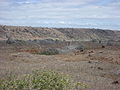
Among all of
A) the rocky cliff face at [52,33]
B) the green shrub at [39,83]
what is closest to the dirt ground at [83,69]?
the green shrub at [39,83]

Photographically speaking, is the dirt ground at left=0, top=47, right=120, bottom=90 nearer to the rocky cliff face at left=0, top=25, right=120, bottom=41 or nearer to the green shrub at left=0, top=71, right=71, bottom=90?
the green shrub at left=0, top=71, right=71, bottom=90

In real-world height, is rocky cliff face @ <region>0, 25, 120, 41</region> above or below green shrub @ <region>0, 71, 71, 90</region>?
below

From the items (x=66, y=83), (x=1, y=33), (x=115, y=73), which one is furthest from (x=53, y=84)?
(x=1, y=33)

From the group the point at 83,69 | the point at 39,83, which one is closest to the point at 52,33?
the point at 83,69

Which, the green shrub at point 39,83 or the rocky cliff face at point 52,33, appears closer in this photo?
the green shrub at point 39,83

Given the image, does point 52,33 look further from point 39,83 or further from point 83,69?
point 39,83

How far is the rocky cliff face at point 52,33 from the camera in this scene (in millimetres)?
92162

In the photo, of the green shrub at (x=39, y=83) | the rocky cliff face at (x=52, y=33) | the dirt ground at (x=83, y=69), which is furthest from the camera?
the rocky cliff face at (x=52, y=33)

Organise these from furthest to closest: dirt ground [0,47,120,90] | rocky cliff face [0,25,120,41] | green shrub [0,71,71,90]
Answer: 1. rocky cliff face [0,25,120,41]
2. dirt ground [0,47,120,90]
3. green shrub [0,71,71,90]

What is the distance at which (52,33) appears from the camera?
346 ft

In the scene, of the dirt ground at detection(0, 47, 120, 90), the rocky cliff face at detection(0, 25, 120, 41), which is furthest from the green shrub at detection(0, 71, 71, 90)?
the rocky cliff face at detection(0, 25, 120, 41)

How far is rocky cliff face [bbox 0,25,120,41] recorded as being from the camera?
92.2 metres

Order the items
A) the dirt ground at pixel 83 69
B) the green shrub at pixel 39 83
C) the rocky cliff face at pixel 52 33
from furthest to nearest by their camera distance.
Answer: the rocky cliff face at pixel 52 33 → the dirt ground at pixel 83 69 → the green shrub at pixel 39 83

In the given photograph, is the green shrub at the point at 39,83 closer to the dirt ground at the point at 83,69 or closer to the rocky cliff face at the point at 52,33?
the dirt ground at the point at 83,69
